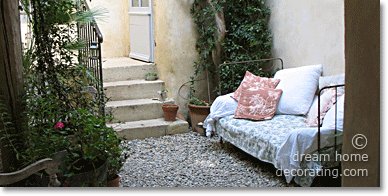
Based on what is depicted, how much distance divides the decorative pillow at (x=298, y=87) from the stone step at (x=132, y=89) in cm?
76

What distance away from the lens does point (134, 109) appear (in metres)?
2.88

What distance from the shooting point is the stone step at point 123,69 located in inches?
118

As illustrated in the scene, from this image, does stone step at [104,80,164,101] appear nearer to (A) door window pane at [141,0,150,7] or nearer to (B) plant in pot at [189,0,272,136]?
(B) plant in pot at [189,0,272,136]

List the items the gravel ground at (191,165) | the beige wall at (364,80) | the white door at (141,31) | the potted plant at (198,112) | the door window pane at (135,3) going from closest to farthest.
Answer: the beige wall at (364,80) < the gravel ground at (191,165) < the potted plant at (198,112) < the white door at (141,31) < the door window pane at (135,3)

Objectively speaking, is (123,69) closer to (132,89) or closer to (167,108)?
(132,89)

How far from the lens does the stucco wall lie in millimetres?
3180

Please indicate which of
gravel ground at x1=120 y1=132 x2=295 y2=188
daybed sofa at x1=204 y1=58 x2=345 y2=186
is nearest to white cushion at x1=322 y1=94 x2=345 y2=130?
daybed sofa at x1=204 y1=58 x2=345 y2=186

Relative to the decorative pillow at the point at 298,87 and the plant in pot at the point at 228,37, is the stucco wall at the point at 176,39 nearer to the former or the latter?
the plant in pot at the point at 228,37

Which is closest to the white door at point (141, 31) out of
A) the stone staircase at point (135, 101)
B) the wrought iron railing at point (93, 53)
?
the stone staircase at point (135, 101)

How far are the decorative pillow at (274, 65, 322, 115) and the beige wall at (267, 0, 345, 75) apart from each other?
0.17 ft

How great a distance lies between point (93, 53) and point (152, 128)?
1.98ft

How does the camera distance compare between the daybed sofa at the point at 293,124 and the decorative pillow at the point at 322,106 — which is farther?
the decorative pillow at the point at 322,106

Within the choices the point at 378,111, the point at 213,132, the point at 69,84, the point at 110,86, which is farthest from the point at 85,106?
the point at 378,111

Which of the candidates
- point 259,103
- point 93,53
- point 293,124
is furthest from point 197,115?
point 93,53
